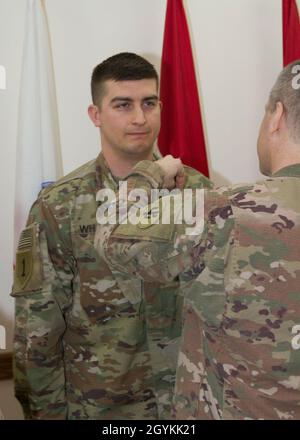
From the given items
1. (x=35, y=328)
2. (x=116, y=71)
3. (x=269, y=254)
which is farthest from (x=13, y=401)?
(x=269, y=254)

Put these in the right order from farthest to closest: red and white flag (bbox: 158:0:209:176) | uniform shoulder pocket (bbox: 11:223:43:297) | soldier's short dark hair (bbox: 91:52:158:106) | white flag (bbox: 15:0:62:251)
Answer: red and white flag (bbox: 158:0:209:176), white flag (bbox: 15:0:62:251), soldier's short dark hair (bbox: 91:52:158:106), uniform shoulder pocket (bbox: 11:223:43:297)

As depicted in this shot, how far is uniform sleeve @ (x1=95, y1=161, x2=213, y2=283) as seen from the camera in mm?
977

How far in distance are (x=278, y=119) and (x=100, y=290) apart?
0.80 m

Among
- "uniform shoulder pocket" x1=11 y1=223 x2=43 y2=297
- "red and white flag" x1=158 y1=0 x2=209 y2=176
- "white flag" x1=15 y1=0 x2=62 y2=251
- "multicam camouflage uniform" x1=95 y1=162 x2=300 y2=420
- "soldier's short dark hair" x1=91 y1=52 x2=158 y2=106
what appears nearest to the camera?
"multicam camouflage uniform" x1=95 y1=162 x2=300 y2=420

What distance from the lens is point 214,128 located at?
2285 mm

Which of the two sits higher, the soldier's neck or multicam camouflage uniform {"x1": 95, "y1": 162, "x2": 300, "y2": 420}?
the soldier's neck

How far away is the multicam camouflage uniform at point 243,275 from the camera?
927mm

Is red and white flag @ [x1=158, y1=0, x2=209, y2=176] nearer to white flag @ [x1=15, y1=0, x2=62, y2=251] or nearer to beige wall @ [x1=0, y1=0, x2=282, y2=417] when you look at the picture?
beige wall @ [x1=0, y1=0, x2=282, y2=417]

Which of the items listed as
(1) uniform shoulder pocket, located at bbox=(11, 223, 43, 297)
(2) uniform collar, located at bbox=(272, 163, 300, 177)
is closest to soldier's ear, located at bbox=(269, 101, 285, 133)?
(2) uniform collar, located at bbox=(272, 163, 300, 177)

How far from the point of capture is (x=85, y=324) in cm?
154

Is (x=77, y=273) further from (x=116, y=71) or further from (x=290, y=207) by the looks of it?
(x=290, y=207)

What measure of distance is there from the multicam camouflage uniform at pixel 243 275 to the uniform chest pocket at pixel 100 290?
478 mm

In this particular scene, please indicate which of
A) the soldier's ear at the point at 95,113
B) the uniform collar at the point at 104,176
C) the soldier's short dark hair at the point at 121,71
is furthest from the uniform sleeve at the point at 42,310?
the soldier's short dark hair at the point at 121,71

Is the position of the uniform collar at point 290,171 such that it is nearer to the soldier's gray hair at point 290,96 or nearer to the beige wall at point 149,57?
the soldier's gray hair at point 290,96
